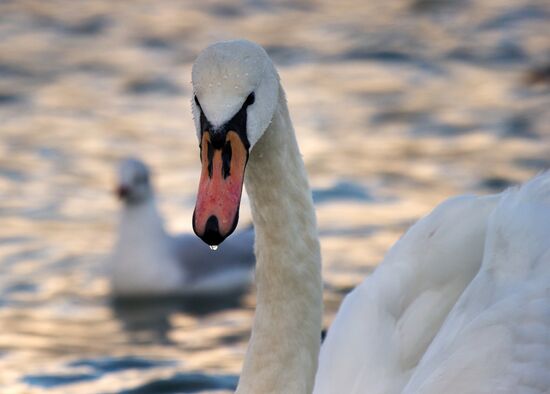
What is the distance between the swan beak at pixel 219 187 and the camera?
3.49m

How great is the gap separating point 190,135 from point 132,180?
1.24 meters

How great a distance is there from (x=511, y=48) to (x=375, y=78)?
3.55ft

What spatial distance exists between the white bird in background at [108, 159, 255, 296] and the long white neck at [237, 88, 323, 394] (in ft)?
12.7

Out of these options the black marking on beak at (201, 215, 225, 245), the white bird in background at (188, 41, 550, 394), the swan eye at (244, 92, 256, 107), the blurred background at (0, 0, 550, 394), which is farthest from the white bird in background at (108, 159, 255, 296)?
the black marking on beak at (201, 215, 225, 245)

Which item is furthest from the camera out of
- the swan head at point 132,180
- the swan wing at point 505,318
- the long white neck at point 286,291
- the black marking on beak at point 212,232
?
the swan head at point 132,180

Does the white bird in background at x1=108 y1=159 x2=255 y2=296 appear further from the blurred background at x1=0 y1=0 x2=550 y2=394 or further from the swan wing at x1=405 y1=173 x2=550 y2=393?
the swan wing at x1=405 y1=173 x2=550 y2=393

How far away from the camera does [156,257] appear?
8523 millimetres

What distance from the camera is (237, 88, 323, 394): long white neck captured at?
4125 millimetres

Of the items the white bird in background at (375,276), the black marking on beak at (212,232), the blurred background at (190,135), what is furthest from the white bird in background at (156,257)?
the black marking on beak at (212,232)

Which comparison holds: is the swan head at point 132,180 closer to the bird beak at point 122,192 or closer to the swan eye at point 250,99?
the bird beak at point 122,192

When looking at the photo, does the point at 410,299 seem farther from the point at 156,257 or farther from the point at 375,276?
the point at 156,257

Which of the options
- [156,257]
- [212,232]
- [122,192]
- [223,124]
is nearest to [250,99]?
[223,124]

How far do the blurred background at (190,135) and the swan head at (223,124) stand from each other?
2.94m

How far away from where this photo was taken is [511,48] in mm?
10844
